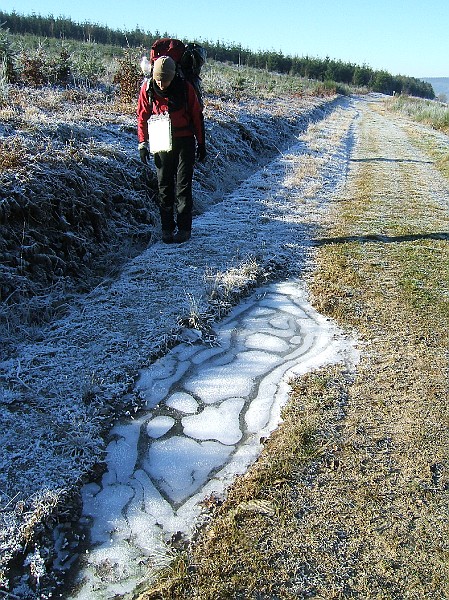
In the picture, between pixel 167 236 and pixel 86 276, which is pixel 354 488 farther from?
pixel 167 236

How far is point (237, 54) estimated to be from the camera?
165 ft

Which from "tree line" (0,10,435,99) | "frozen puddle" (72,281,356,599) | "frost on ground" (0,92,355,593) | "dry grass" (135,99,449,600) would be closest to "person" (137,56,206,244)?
"frost on ground" (0,92,355,593)

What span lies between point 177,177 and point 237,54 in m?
51.2

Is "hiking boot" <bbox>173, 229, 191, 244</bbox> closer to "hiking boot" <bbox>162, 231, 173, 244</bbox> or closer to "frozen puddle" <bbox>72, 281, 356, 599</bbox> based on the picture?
"hiking boot" <bbox>162, 231, 173, 244</bbox>

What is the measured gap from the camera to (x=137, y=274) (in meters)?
4.48

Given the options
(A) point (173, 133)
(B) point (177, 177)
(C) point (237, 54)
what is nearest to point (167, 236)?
(B) point (177, 177)

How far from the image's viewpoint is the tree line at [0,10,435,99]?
144 ft

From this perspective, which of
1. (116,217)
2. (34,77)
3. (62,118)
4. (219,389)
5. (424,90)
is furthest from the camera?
(424,90)

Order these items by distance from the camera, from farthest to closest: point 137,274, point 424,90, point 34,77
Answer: point 424,90 → point 34,77 → point 137,274

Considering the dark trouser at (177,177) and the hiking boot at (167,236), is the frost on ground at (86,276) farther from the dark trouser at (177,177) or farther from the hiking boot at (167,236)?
the dark trouser at (177,177)

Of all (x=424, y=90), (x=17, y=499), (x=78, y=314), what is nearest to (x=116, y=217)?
(x=78, y=314)

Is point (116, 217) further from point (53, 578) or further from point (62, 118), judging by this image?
point (53, 578)

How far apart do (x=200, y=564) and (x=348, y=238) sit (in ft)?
15.1

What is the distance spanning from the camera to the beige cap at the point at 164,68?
4363 mm
